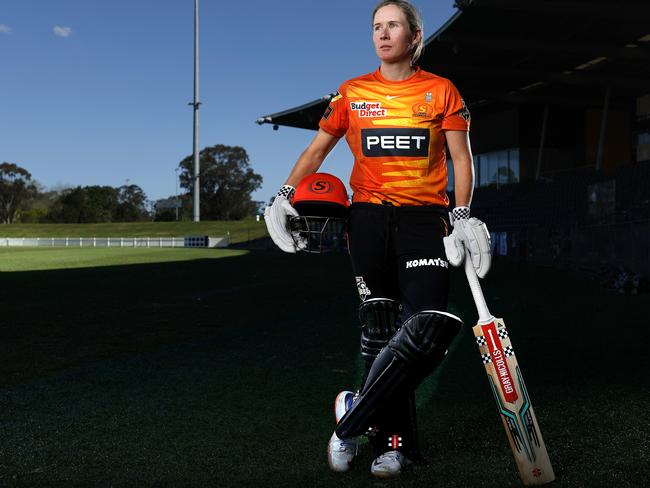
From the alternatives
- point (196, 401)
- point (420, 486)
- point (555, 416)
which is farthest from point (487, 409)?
point (196, 401)

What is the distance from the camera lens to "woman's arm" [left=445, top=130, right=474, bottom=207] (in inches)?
138

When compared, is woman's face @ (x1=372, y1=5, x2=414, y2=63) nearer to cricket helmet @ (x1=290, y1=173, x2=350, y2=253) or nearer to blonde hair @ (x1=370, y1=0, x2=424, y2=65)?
blonde hair @ (x1=370, y1=0, x2=424, y2=65)

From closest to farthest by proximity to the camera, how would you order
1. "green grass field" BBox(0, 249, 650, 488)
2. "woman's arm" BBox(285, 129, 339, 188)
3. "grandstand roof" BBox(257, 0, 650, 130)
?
"green grass field" BBox(0, 249, 650, 488), "woman's arm" BBox(285, 129, 339, 188), "grandstand roof" BBox(257, 0, 650, 130)

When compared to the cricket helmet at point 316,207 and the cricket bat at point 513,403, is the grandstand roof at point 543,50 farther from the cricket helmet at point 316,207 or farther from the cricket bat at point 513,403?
the cricket bat at point 513,403

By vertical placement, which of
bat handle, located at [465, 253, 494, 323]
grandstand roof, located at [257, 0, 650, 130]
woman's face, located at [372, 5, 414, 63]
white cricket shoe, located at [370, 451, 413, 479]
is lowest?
white cricket shoe, located at [370, 451, 413, 479]

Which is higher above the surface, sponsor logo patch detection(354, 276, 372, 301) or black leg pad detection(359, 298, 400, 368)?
sponsor logo patch detection(354, 276, 372, 301)

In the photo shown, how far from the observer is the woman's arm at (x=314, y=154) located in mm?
3834

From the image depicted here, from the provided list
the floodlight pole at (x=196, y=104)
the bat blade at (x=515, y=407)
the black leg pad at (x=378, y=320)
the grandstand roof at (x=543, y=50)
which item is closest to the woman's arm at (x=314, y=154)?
the black leg pad at (x=378, y=320)

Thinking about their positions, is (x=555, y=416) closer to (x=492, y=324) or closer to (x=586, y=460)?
(x=586, y=460)

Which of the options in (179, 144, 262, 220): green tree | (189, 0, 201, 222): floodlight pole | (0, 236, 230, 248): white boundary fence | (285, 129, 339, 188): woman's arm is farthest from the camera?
(179, 144, 262, 220): green tree

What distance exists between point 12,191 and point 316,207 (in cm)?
11655

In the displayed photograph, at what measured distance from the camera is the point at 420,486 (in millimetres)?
3227

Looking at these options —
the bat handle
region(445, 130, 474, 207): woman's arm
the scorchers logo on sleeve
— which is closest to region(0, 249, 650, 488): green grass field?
the bat handle

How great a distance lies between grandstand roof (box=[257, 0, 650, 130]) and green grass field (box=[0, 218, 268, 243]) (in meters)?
28.2
